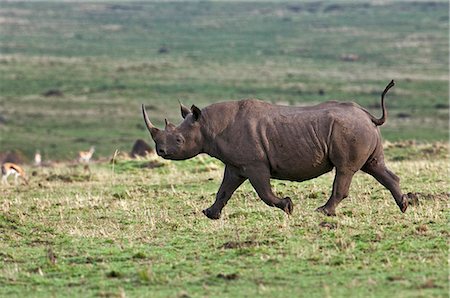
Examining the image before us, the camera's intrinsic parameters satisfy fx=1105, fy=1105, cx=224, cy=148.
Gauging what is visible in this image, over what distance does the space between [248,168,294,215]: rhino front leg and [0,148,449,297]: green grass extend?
211 mm

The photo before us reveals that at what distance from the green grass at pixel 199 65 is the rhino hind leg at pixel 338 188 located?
2610 cm

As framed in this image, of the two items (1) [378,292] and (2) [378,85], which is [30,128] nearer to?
(2) [378,85]

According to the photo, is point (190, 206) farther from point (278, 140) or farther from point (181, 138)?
point (278, 140)

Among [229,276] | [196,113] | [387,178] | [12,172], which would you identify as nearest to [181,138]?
[196,113]

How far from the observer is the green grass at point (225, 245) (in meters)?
10.6

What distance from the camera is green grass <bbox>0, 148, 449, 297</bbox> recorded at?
10602 millimetres

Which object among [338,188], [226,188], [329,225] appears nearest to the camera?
[329,225]

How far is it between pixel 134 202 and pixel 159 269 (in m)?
6.54

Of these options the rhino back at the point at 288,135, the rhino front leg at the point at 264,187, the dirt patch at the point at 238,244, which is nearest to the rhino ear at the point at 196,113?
the rhino back at the point at 288,135

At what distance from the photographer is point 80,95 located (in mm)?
64750

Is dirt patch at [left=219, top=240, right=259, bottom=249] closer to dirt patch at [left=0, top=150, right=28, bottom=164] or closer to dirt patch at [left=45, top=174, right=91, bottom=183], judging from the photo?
dirt patch at [left=45, top=174, right=91, bottom=183]

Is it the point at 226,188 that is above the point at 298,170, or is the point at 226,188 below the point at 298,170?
below

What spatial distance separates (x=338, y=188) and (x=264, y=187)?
1.00 m

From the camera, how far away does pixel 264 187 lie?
1438 centimetres
